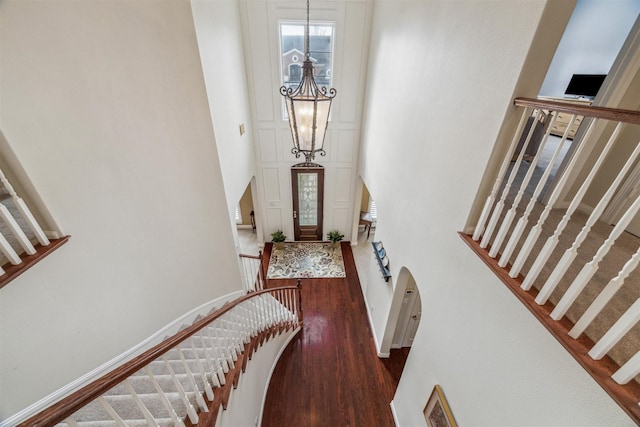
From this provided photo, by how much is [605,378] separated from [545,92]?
16.6ft

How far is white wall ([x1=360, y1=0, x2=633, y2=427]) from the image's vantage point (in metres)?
1.24

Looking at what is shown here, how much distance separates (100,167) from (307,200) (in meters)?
4.76

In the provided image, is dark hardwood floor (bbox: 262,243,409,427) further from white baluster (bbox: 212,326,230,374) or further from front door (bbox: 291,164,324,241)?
front door (bbox: 291,164,324,241)

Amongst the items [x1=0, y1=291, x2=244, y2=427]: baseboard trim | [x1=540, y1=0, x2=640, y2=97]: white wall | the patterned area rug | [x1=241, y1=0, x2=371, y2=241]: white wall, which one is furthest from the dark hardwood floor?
[x1=540, y1=0, x2=640, y2=97]: white wall

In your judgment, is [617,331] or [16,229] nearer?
[617,331]

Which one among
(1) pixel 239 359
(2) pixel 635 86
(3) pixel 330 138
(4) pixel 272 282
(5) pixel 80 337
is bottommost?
(4) pixel 272 282

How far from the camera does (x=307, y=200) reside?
6484 millimetres

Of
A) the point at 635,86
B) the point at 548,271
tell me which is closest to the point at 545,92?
the point at 635,86

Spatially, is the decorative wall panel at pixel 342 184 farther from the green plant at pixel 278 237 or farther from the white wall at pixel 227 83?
the white wall at pixel 227 83

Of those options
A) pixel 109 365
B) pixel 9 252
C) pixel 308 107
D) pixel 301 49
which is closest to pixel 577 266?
pixel 308 107

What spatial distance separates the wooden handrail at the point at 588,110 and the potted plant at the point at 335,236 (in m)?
5.48

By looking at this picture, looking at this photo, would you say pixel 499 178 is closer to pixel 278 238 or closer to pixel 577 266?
pixel 577 266

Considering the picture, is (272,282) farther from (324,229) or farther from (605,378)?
(605,378)

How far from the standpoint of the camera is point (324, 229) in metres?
6.83
